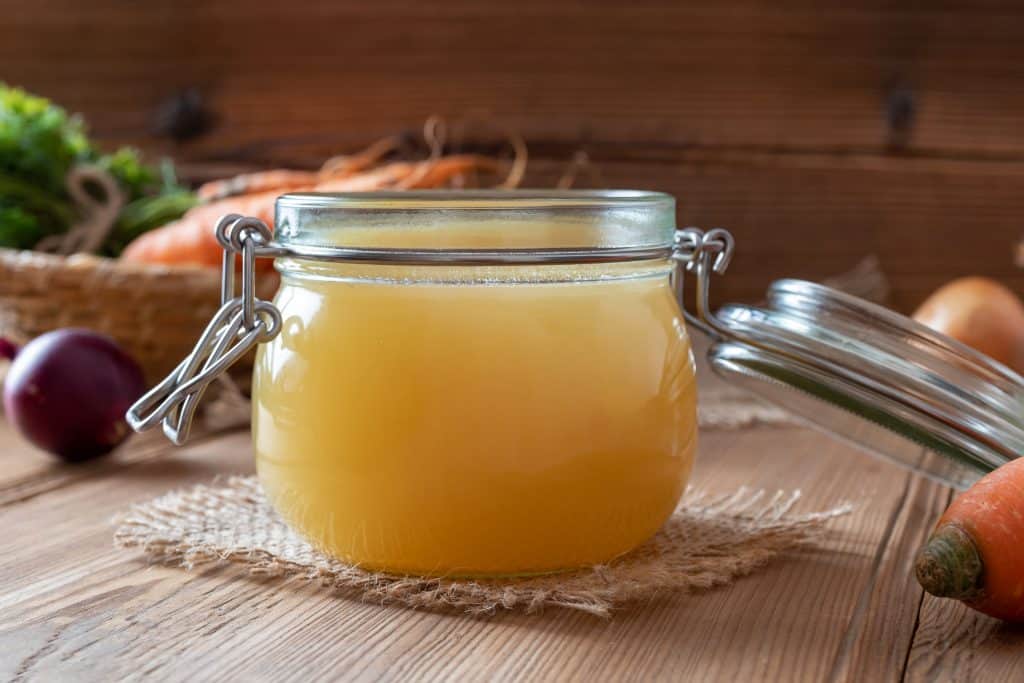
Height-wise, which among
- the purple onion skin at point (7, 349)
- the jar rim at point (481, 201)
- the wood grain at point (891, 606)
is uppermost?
the jar rim at point (481, 201)

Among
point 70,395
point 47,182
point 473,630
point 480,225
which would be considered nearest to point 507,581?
point 473,630

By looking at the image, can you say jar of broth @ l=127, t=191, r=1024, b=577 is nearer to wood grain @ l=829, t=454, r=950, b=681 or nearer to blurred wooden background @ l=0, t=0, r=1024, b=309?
wood grain @ l=829, t=454, r=950, b=681

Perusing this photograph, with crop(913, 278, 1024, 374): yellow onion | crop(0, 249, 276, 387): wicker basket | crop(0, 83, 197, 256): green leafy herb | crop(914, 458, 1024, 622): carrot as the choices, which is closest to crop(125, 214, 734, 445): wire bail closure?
crop(914, 458, 1024, 622): carrot

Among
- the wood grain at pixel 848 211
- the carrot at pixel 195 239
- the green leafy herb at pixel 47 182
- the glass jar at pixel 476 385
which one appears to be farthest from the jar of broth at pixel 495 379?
the wood grain at pixel 848 211

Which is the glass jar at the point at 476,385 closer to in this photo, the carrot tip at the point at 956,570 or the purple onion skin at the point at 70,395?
the carrot tip at the point at 956,570

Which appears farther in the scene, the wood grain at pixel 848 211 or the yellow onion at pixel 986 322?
the wood grain at pixel 848 211

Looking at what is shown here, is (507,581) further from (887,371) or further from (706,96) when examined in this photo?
(706,96)

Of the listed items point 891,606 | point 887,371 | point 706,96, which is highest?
point 706,96
